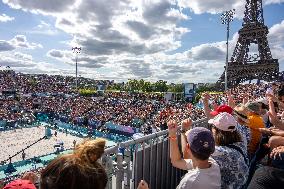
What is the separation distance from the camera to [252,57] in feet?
173

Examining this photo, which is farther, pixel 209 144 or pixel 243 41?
pixel 243 41

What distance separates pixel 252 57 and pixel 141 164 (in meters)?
52.1

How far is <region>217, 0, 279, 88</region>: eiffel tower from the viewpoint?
166 ft

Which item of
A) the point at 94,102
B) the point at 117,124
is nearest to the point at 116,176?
the point at 117,124

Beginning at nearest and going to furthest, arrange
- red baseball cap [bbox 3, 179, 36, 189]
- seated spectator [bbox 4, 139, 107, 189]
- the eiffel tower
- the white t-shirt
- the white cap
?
seated spectator [bbox 4, 139, 107, 189]
red baseball cap [bbox 3, 179, 36, 189]
the white t-shirt
the white cap
the eiffel tower

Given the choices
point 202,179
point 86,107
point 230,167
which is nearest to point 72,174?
point 202,179

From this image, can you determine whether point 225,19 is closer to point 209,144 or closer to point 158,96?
point 158,96

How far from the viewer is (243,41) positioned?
54344mm

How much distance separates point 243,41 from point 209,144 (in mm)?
54589

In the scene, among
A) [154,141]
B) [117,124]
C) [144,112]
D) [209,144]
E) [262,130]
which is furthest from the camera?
[144,112]

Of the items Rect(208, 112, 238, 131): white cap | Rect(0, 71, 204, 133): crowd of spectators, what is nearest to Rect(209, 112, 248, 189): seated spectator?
Rect(208, 112, 238, 131): white cap

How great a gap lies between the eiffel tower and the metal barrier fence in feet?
157

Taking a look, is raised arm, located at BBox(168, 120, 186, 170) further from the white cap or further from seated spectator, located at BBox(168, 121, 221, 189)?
the white cap

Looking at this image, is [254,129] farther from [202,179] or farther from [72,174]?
[72,174]
